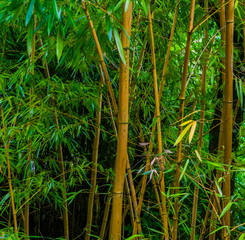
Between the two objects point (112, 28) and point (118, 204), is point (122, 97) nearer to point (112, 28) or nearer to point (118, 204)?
point (112, 28)

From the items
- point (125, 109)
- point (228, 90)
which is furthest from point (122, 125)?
point (228, 90)

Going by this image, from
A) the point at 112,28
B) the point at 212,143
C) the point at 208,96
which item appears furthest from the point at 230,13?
the point at 212,143

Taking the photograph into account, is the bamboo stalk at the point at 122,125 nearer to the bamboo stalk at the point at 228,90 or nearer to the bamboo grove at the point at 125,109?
the bamboo grove at the point at 125,109

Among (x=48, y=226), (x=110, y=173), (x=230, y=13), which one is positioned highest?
(x=230, y=13)

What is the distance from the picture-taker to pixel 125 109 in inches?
66.7

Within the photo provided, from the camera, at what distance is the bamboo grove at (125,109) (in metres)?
1.67

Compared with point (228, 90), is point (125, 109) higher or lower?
lower

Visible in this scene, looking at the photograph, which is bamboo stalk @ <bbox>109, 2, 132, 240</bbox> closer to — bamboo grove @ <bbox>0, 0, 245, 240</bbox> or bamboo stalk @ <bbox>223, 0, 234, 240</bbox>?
bamboo grove @ <bbox>0, 0, 245, 240</bbox>

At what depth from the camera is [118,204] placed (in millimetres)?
1730

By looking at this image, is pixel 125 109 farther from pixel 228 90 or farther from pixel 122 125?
pixel 228 90

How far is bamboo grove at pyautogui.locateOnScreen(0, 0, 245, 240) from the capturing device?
167 centimetres

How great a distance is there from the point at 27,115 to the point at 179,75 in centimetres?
100

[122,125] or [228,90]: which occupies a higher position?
[228,90]

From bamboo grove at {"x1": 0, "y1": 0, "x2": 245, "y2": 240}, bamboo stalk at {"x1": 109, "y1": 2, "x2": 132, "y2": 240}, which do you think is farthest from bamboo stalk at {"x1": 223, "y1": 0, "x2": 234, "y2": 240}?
bamboo stalk at {"x1": 109, "y1": 2, "x2": 132, "y2": 240}
